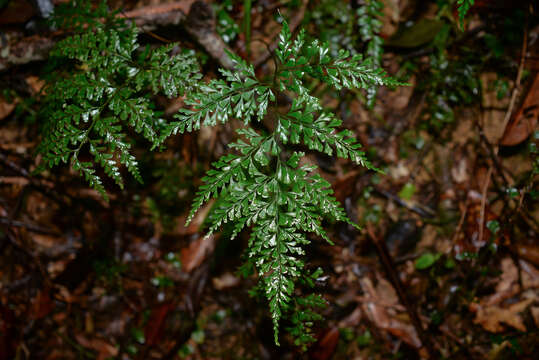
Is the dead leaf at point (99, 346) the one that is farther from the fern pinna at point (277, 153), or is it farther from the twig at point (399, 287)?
the twig at point (399, 287)

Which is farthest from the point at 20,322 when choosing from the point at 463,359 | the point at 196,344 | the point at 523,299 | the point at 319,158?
the point at 523,299

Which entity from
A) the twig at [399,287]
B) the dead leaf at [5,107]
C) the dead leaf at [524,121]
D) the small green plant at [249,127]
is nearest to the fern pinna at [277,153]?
the small green plant at [249,127]

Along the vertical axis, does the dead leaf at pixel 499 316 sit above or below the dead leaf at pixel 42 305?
below

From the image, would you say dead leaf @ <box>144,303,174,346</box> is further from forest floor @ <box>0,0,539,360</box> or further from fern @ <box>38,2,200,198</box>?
fern @ <box>38,2,200,198</box>

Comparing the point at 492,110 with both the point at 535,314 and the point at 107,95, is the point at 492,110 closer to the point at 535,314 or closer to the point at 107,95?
the point at 535,314

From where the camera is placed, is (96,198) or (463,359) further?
(96,198)

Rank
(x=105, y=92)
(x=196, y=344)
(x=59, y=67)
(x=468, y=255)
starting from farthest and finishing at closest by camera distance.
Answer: (x=196, y=344)
(x=468, y=255)
(x=59, y=67)
(x=105, y=92)

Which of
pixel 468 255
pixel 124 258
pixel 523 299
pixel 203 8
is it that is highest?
pixel 203 8

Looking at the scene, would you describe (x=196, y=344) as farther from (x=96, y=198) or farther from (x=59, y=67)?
(x=59, y=67)

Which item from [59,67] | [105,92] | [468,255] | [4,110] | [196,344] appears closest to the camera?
[105,92]
